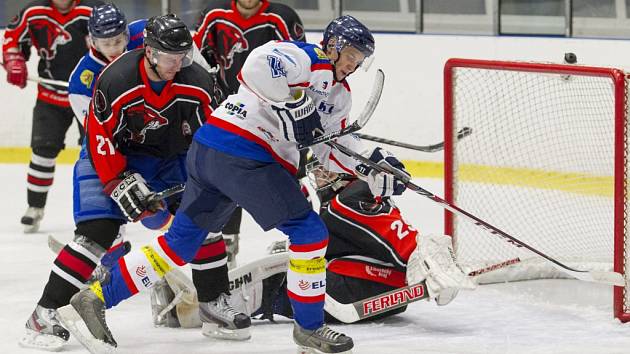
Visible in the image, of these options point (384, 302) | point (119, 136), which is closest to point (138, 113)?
point (119, 136)

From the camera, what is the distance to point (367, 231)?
3.90 meters

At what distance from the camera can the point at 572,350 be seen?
355 cm

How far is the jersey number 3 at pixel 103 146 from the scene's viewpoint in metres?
3.55

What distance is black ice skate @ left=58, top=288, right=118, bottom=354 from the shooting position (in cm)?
339

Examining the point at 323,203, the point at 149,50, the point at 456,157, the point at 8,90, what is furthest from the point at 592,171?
the point at 8,90

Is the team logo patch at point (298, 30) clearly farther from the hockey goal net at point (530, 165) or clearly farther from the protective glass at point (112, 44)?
the protective glass at point (112, 44)

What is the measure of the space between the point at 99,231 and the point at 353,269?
82 centimetres

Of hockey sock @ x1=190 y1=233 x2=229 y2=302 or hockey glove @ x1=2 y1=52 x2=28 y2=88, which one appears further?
hockey glove @ x1=2 y1=52 x2=28 y2=88

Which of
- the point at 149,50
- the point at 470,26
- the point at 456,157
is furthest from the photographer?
the point at 470,26

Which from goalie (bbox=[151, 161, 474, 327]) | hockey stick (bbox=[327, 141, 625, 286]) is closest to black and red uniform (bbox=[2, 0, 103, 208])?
goalie (bbox=[151, 161, 474, 327])

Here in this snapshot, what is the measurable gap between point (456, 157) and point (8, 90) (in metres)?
3.39

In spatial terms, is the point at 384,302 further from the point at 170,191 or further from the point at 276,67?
the point at 276,67

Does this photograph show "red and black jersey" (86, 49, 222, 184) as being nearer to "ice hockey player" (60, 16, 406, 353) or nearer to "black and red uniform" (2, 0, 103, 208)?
"ice hockey player" (60, 16, 406, 353)

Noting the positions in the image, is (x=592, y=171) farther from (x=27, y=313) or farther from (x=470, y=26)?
(x=27, y=313)
